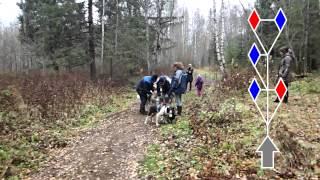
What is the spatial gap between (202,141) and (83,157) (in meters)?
3.10

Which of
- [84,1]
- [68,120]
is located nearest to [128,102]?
[68,120]

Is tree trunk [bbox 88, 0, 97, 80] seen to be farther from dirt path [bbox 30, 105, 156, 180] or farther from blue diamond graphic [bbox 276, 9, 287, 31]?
blue diamond graphic [bbox 276, 9, 287, 31]

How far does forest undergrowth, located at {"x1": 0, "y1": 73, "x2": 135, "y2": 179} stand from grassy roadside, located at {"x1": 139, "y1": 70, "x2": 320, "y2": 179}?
3.08 metres

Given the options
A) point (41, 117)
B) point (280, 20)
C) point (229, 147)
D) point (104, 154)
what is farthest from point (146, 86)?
point (280, 20)

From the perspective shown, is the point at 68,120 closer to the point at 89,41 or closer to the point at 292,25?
the point at 89,41

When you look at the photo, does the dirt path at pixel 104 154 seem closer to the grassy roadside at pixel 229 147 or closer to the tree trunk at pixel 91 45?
the grassy roadside at pixel 229 147

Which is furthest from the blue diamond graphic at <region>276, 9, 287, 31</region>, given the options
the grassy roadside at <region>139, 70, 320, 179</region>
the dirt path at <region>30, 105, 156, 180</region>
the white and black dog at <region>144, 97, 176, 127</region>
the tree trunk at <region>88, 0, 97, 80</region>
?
the tree trunk at <region>88, 0, 97, 80</region>

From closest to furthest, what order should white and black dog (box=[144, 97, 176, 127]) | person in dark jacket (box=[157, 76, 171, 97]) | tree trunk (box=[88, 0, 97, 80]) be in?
1. white and black dog (box=[144, 97, 176, 127])
2. person in dark jacket (box=[157, 76, 171, 97])
3. tree trunk (box=[88, 0, 97, 80])

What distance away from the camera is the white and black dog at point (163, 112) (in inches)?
393

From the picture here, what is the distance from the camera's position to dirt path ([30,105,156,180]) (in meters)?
6.43

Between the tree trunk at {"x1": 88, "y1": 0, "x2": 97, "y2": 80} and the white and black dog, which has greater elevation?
the tree trunk at {"x1": 88, "y1": 0, "x2": 97, "y2": 80}

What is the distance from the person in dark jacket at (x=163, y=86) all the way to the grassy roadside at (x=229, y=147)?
4.09 feet

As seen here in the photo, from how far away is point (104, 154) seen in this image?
749 centimetres

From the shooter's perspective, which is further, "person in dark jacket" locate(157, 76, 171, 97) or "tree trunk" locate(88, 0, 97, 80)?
"tree trunk" locate(88, 0, 97, 80)
